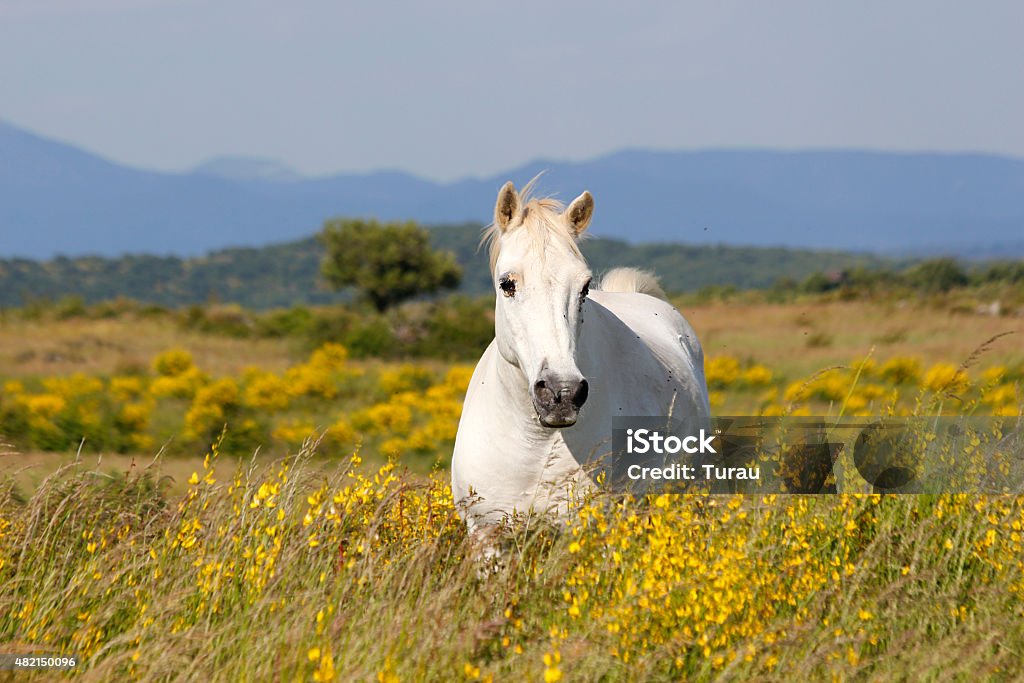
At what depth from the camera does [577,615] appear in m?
3.97

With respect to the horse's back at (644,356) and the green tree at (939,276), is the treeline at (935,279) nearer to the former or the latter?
the green tree at (939,276)

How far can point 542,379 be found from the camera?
4559 mm

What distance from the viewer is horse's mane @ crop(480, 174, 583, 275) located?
200 inches

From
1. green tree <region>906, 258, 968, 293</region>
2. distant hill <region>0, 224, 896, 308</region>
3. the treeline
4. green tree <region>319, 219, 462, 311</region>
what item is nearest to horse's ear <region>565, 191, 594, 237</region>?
the treeline

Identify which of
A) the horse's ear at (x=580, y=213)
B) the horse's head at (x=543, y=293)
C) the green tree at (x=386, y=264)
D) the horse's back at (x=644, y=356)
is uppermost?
the horse's ear at (x=580, y=213)

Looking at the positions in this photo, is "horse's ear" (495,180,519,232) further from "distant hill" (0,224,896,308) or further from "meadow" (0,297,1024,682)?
"distant hill" (0,224,896,308)

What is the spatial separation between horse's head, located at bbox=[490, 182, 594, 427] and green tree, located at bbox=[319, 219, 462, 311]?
56972mm

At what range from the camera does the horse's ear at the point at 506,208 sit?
17.0 ft

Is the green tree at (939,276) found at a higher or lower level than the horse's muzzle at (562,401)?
lower

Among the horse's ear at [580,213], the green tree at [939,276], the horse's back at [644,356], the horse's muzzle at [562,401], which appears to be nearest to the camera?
the horse's muzzle at [562,401]

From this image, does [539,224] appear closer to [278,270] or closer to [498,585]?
[498,585]

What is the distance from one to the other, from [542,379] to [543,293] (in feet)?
1.54

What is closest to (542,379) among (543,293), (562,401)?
(562,401)

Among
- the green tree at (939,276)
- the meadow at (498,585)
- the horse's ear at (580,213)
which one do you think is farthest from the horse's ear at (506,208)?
the green tree at (939,276)
